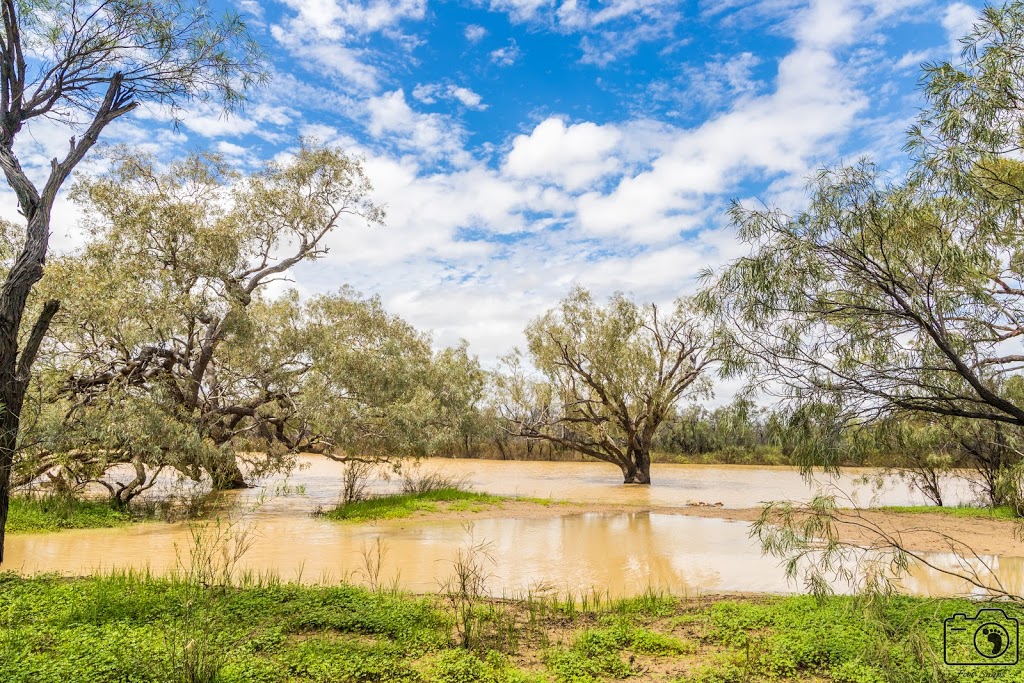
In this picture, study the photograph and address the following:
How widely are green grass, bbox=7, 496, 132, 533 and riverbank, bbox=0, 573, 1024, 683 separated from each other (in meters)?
5.99

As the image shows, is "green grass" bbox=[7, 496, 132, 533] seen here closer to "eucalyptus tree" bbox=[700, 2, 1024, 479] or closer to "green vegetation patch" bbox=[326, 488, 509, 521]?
"green vegetation patch" bbox=[326, 488, 509, 521]

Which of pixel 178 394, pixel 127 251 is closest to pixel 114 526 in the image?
pixel 178 394

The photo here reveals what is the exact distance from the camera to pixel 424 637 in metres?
5.64

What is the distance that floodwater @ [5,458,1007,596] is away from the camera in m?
9.12

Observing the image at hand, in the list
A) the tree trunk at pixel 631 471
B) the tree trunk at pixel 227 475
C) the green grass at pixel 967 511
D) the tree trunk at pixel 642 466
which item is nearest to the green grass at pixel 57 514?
the tree trunk at pixel 227 475

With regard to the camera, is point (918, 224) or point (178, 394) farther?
point (178, 394)

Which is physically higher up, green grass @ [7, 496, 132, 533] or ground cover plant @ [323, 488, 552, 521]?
green grass @ [7, 496, 132, 533]

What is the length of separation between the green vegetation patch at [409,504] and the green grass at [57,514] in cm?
466

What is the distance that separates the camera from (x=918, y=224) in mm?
6430

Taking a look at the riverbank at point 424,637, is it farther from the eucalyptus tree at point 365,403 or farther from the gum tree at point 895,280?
the eucalyptus tree at point 365,403

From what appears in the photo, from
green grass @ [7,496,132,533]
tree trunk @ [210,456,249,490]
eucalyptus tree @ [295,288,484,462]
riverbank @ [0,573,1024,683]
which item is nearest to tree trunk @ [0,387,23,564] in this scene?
riverbank @ [0,573,1024,683]

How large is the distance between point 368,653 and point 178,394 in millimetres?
11715

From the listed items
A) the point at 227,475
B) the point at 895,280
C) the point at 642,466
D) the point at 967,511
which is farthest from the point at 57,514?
the point at 967,511

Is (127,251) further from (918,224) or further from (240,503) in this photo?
(918,224)
